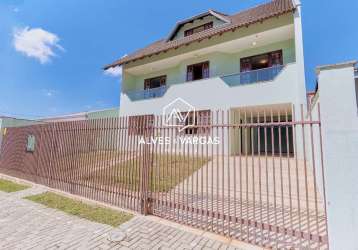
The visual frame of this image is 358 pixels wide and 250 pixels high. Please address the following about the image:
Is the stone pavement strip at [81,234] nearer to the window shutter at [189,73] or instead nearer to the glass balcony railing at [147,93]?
the glass balcony railing at [147,93]

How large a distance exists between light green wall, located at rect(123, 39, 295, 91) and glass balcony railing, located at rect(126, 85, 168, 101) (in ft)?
4.71

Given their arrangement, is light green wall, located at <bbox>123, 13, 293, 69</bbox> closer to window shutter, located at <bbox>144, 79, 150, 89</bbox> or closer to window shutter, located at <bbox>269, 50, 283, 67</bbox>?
window shutter, located at <bbox>269, 50, 283, 67</bbox>

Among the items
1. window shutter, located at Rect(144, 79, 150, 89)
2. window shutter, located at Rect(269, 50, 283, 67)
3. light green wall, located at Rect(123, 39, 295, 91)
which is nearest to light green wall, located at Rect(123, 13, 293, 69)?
light green wall, located at Rect(123, 39, 295, 91)

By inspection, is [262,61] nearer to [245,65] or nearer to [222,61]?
[245,65]

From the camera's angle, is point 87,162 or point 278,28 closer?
point 87,162

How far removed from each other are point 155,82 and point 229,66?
23.7ft

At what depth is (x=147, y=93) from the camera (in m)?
16.6

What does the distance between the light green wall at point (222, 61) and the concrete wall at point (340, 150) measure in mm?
10669

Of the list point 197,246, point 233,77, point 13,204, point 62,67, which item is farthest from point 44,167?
point 62,67

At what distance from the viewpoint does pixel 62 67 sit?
30.6 meters

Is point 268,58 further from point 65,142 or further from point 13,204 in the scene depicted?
point 13,204

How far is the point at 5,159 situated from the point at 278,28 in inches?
649

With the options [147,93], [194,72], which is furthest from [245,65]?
[147,93]

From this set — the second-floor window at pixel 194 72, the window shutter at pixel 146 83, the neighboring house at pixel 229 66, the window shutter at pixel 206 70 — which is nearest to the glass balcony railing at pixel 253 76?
Result: the neighboring house at pixel 229 66
